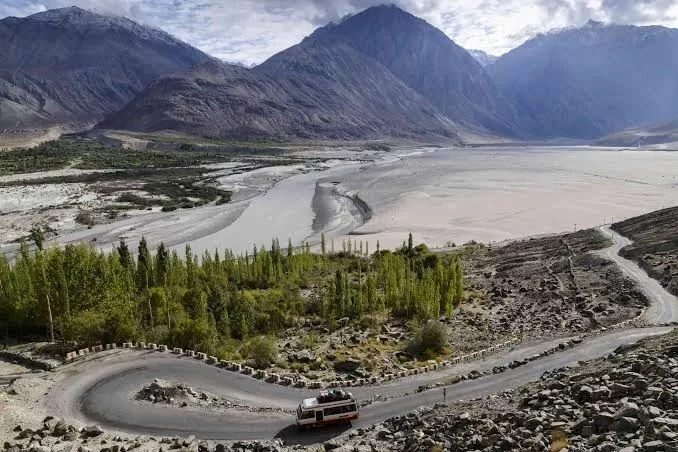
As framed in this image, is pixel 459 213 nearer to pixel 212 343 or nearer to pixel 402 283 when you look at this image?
pixel 402 283

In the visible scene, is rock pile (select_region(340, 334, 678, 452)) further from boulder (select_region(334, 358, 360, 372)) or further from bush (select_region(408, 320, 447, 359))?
bush (select_region(408, 320, 447, 359))

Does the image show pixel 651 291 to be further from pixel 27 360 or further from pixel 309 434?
pixel 27 360

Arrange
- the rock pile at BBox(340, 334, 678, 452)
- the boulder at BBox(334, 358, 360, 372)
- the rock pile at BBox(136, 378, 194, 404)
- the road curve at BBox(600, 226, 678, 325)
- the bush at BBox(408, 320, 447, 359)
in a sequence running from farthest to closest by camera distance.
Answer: the road curve at BBox(600, 226, 678, 325)
the bush at BBox(408, 320, 447, 359)
the boulder at BBox(334, 358, 360, 372)
the rock pile at BBox(136, 378, 194, 404)
the rock pile at BBox(340, 334, 678, 452)

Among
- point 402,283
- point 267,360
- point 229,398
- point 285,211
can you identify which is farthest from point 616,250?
point 285,211

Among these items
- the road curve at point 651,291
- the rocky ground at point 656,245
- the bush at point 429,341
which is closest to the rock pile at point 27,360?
the bush at point 429,341

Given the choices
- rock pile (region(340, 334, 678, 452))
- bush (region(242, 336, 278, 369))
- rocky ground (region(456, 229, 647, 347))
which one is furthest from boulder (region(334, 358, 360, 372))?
rock pile (region(340, 334, 678, 452))

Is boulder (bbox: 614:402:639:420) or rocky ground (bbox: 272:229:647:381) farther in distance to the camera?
rocky ground (bbox: 272:229:647:381)

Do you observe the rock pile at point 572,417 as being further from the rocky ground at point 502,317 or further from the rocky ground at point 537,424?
the rocky ground at point 502,317
